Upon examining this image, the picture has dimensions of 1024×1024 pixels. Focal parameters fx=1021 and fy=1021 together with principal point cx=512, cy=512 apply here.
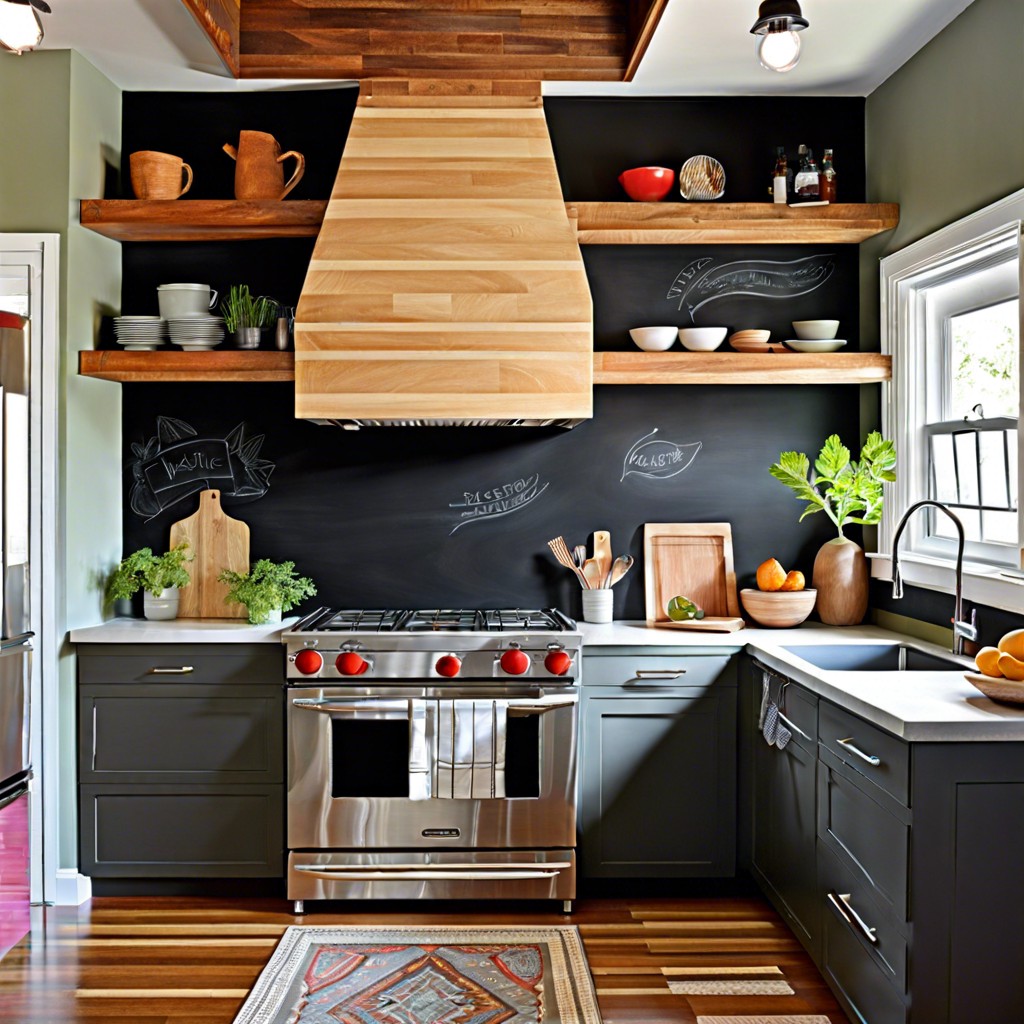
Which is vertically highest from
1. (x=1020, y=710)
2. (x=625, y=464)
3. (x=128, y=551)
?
(x=625, y=464)

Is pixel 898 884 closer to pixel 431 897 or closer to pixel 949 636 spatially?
pixel 949 636

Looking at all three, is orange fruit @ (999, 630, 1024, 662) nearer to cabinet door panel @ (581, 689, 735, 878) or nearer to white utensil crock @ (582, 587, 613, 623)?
cabinet door panel @ (581, 689, 735, 878)

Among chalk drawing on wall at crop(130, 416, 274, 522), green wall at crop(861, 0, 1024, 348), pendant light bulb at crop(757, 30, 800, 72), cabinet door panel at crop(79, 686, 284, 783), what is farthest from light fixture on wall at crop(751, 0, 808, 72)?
cabinet door panel at crop(79, 686, 284, 783)

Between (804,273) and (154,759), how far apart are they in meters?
2.95

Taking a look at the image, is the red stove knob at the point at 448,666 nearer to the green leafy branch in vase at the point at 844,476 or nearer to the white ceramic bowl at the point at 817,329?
the green leafy branch in vase at the point at 844,476

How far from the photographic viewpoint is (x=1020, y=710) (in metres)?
2.31

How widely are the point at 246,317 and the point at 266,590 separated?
98 cm

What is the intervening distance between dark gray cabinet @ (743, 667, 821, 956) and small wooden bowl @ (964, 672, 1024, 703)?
49cm

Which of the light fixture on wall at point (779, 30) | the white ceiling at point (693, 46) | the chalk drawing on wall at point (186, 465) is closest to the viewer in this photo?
the light fixture on wall at point (779, 30)

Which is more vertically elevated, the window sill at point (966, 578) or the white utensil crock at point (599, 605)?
the window sill at point (966, 578)

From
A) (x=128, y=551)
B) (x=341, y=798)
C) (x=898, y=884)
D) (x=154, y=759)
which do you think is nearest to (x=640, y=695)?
(x=341, y=798)

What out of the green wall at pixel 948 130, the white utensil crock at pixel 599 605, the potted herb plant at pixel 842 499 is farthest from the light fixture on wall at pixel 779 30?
the white utensil crock at pixel 599 605

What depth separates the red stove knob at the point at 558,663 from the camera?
3295 mm

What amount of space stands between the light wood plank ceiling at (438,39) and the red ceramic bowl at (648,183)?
13.5 inches
